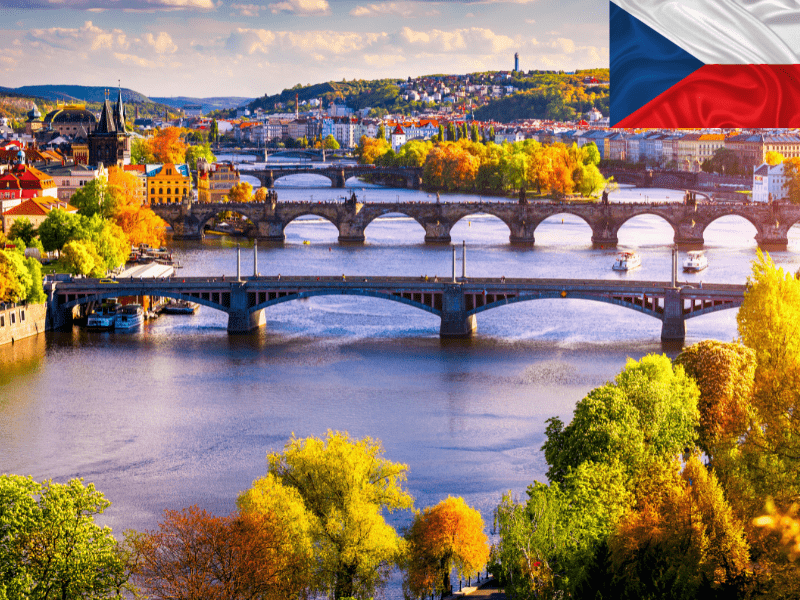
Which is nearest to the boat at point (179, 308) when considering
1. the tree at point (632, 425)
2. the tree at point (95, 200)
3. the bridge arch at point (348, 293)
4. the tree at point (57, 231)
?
the bridge arch at point (348, 293)

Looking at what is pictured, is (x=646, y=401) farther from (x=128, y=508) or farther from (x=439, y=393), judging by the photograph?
(x=439, y=393)

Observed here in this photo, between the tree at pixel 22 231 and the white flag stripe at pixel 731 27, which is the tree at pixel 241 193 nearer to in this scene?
the tree at pixel 22 231

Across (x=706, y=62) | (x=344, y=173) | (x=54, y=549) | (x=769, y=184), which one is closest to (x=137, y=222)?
(x=769, y=184)

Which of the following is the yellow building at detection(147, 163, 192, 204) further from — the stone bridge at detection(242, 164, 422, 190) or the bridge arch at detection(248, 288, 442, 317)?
the bridge arch at detection(248, 288, 442, 317)

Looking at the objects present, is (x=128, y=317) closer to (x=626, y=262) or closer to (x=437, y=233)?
(x=626, y=262)

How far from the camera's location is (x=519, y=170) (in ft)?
192

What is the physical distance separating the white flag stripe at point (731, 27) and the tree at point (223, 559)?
744 centimetres

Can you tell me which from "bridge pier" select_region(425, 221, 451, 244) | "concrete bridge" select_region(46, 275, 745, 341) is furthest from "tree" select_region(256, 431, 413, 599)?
"bridge pier" select_region(425, 221, 451, 244)

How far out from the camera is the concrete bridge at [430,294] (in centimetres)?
2519

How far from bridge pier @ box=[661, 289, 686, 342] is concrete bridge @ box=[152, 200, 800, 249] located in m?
17.2

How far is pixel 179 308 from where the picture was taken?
29.9 m

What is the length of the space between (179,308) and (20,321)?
16.7 ft

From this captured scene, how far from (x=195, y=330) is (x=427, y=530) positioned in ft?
51.7

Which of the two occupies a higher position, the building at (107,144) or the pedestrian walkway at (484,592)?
the building at (107,144)
